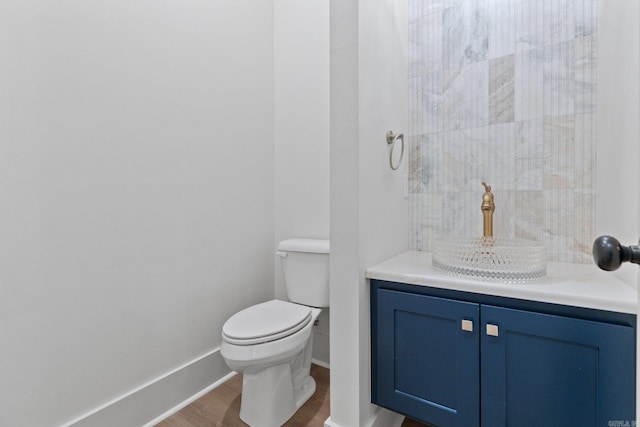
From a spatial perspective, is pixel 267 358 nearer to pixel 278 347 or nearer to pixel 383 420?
pixel 278 347

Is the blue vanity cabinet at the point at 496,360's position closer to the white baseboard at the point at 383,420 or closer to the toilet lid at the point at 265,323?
the white baseboard at the point at 383,420

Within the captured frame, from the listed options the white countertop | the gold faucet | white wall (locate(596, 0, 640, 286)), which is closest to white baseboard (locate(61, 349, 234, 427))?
the white countertop

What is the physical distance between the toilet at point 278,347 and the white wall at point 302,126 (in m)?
0.22

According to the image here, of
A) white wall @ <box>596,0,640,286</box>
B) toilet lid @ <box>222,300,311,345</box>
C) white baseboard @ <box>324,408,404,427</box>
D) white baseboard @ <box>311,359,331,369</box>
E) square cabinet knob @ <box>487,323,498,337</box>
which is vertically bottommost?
white baseboard @ <box>311,359,331,369</box>

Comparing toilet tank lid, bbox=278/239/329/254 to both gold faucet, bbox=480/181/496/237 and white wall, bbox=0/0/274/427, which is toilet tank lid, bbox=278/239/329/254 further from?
gold faucet, bbox=480/181/496/237

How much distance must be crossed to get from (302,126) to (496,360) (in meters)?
1.64

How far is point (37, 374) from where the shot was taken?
1.20 meters

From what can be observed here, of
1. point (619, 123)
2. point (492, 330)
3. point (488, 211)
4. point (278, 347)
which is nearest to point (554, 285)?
point (492, 330)

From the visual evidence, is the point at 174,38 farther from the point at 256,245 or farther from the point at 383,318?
the point at 383,318

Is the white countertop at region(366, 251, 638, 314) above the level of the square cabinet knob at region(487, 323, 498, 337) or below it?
above

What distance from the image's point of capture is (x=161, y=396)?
1.59 meters

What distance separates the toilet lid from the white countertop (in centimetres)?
52

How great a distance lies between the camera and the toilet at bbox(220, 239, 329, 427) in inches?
56.5

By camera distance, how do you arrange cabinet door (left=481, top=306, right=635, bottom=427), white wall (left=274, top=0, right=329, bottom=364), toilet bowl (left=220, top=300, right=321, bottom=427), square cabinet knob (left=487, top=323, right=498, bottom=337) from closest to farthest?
cabinet door (left=481, top=306, right=635, bottom=427) → square cabinet knob (left=487, top=323, right=498, bottom=337) → toilet bowl (left=220, top=300, right=321, bottom=427) → white wall (left=274, top=0, right=329, bottom=364)
